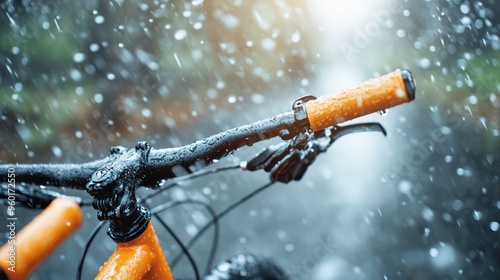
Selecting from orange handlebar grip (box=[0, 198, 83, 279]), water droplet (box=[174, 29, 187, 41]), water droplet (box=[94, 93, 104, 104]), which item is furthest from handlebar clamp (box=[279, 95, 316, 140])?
water droplet (box=[94, 93, 104, 104])

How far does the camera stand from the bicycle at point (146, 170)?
3.59ft

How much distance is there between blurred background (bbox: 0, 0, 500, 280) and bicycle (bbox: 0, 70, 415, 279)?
4.16 m

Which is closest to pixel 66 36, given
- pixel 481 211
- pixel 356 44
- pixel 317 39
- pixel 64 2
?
pixel 64 2

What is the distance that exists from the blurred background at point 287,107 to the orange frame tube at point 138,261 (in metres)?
4.30

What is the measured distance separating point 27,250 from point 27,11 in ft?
19.5

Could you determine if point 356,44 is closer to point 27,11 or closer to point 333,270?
point 333,270

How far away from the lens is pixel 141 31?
7164 millimetres

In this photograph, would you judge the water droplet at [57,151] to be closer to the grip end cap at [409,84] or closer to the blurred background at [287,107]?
the blurred background at [287,107]

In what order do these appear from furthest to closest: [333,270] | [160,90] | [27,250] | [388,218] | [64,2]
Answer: [160,90] < [64,2] < [388,218] < [333,270] < [27,250]

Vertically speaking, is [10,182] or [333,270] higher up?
[10,182]

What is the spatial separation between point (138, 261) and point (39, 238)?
0.48m

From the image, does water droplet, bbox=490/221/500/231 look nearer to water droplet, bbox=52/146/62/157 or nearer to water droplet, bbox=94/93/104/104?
water droplet, bbox=94/93/104/104

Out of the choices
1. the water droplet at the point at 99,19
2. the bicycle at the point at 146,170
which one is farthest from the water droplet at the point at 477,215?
the water droplet at the point at 99,19

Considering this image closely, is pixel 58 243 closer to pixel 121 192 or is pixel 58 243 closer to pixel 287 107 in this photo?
pixel 121 192
